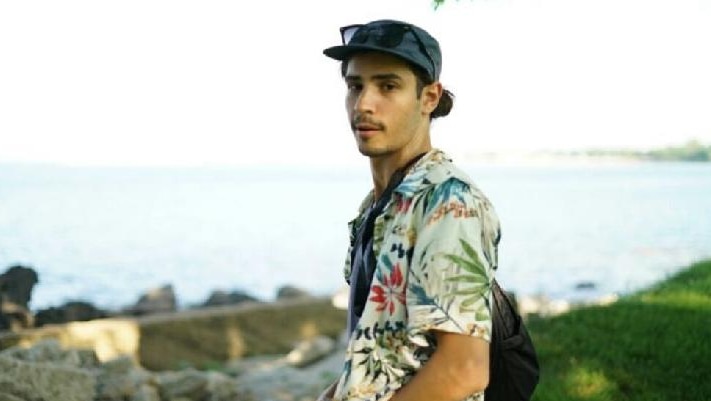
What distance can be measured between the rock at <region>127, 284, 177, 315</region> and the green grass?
8.42 m

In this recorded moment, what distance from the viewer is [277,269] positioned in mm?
39719

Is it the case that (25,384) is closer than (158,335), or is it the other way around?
(25,384)

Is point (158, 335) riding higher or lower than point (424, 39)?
lower

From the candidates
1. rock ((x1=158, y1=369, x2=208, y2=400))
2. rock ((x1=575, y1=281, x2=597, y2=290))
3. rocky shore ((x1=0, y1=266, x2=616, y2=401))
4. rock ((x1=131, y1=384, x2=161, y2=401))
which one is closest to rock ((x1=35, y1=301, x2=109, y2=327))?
rocky shore ((x1=0, y1=266, x2=616, y2=401))

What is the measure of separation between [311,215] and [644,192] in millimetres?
42325

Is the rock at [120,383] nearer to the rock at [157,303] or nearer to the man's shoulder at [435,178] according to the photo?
the man's shoulder at [435,178]

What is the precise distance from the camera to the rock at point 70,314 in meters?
13.4

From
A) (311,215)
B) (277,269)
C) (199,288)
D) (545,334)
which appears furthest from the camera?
(311,215)

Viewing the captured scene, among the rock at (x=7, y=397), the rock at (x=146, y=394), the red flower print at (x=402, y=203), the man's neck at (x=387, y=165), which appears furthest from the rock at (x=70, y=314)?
the red flower print at (x=402, y=203)

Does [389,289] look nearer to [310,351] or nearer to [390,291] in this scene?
[390,291]

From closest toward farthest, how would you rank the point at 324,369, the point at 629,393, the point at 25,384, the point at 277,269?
1. the point at 25,384
2. the point at 629,393
3. the point at 324,369
4. the point at 277,269

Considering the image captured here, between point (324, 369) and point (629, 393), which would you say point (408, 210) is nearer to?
point (629, 393)

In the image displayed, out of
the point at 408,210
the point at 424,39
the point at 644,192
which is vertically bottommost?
the point at 644,192

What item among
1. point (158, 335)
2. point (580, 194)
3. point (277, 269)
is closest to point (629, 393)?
point (158, 335)
